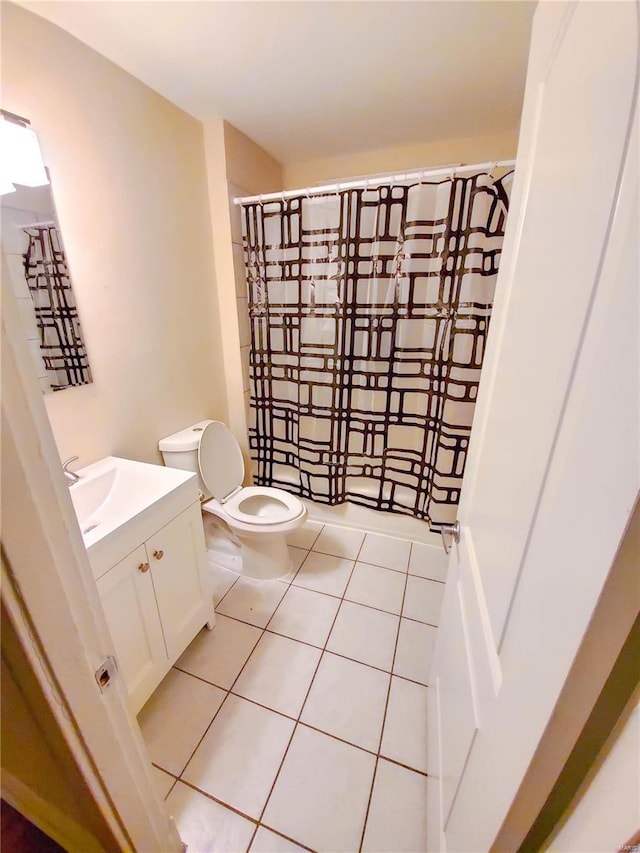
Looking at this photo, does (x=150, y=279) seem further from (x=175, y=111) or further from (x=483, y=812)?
(x=483, y=812)

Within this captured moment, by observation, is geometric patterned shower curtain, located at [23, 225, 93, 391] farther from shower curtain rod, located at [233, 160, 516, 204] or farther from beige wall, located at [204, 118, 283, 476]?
shower curtain rod, located at [233, 160, 516, 204]

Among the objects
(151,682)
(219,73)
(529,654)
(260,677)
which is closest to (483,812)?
(529,654)

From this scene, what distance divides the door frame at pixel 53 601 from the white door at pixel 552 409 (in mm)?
624

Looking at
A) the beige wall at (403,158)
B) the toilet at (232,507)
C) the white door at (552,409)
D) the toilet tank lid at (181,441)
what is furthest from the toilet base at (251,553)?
the beige wall at (403,158)

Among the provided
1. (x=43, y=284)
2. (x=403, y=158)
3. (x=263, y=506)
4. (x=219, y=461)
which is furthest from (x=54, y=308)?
(x=403, y=158)

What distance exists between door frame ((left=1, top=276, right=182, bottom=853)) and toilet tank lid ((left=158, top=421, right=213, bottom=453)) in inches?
46.1

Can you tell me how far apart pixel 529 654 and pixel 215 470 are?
5.31ft

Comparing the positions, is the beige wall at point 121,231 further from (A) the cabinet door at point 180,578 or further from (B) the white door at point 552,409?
(B) the white door at point 552,409

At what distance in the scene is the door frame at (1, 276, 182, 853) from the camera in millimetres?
379

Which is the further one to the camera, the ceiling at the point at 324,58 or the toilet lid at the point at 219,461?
the toilet lid at the point at 219,461

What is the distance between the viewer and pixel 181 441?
5.55 ft

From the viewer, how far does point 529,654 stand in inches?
17.2

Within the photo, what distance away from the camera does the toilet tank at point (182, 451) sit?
1.68 m

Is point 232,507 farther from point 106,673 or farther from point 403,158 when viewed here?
point 403,158
